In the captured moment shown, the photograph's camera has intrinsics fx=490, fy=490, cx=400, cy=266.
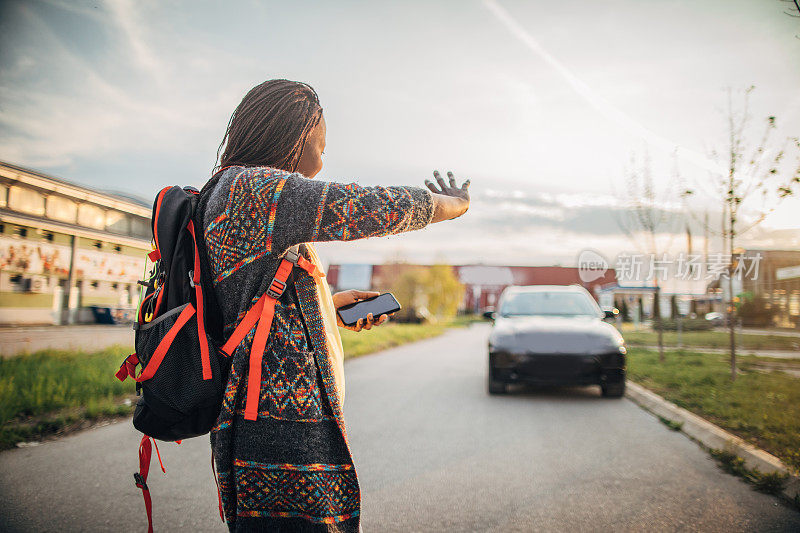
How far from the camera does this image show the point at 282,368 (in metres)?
1.28

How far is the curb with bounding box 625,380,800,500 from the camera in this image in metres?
3.46

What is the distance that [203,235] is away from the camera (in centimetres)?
133

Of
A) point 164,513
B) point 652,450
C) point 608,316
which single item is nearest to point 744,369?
point 608,316

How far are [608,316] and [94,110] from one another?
7.26 m

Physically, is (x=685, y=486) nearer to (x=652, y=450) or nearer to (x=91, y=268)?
(x=652, y=450)

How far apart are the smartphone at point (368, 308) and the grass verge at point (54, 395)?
396 cm

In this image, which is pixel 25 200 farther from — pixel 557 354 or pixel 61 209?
pixel 557 354

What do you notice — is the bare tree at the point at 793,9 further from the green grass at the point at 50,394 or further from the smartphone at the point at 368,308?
the green grass at the point at 50,394

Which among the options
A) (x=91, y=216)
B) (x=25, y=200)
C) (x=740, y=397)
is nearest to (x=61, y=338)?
(x=91, y=216)

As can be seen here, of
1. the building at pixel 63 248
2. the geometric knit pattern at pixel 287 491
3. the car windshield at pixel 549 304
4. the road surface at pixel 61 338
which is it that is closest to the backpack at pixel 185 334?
the geometric knit pattern at pixel 287 491

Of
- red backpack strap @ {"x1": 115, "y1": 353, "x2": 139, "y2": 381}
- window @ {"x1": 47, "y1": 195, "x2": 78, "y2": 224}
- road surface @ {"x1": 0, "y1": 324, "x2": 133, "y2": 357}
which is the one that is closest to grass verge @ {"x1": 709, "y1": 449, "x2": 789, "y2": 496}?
red backpack strap @ {"x1": 115, "y1": 353, "x2": 139, "y2": 381}

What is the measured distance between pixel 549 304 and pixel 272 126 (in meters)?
7.57

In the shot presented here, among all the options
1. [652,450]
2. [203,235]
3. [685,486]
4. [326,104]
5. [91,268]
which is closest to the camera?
[203,235]

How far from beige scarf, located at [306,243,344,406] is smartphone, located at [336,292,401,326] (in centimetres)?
22
